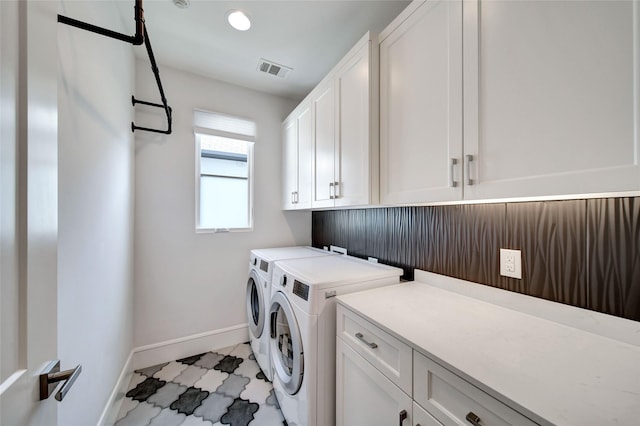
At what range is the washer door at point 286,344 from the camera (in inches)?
50.0

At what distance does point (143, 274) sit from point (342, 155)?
6.55 ft

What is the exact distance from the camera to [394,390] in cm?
86

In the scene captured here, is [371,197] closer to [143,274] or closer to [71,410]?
[71,410]

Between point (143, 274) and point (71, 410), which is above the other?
point (143, 274)

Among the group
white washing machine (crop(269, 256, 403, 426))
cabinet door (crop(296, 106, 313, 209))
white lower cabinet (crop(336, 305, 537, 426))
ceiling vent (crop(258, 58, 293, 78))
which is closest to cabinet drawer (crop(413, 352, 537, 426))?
white lower cabinet (crop(336, 305, 537, 426))

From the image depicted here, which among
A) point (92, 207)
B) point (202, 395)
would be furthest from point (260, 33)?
point (202, 395)

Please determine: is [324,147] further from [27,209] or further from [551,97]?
[27,209]

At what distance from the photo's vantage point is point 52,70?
1.97 ft

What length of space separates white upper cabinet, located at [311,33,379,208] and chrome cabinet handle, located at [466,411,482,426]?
3.15 feet

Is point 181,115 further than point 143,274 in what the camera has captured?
Yes

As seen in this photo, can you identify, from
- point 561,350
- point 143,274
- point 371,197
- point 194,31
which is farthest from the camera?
point 143,274

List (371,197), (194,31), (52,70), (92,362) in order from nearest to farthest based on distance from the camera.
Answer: (52,70)
(92,362)
(371,197)
(194,31)

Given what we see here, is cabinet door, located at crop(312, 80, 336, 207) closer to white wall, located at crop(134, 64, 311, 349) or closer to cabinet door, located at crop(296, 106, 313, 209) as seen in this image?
cabinet door, located at crop(296, 106, 313, 209)

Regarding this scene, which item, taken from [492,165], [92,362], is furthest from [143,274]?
[492,165]
